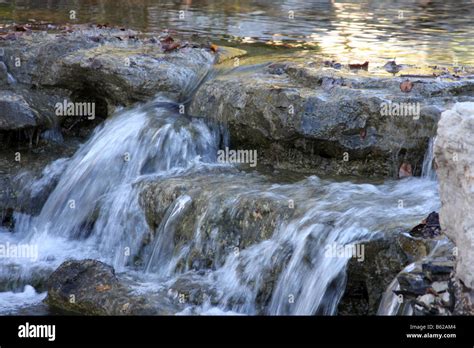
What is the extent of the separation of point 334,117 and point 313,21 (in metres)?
6.77

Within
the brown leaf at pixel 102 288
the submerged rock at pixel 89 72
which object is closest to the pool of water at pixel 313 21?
the submerged rock at pixel 89 72

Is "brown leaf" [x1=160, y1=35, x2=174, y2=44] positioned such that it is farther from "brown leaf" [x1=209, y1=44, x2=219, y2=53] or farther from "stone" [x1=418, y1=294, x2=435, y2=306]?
"stone" [x1=418, y1=294, x2=435, y2=306]

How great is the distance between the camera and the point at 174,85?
33.3ft

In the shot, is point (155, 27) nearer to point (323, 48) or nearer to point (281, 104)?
point (323, 48)

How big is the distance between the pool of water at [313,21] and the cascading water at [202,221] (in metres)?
2.56

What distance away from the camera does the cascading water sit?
712 centimetres

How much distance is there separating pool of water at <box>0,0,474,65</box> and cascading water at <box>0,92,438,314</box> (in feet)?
8.41

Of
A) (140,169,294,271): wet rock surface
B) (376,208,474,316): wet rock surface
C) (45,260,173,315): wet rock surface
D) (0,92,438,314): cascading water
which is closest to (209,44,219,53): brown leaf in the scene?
(0,92,438,314): cascading water

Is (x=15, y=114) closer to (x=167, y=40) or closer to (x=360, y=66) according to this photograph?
(x=167, y=40)

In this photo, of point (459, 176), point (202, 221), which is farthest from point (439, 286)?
point (202, 221)

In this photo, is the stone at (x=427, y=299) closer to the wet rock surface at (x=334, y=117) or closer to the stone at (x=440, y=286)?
the stone at (x=440, y=286)

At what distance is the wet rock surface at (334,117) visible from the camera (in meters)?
8.38

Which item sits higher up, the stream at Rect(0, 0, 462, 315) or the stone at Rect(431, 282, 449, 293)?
the stone at Rect(431, 282, 449, 293)

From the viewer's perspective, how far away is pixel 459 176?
5.12 meters
